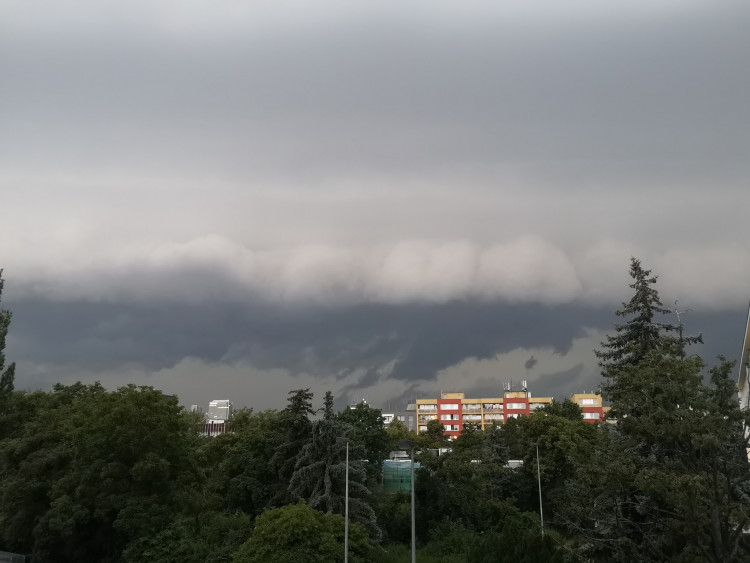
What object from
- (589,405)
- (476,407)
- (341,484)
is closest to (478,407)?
(476,407)

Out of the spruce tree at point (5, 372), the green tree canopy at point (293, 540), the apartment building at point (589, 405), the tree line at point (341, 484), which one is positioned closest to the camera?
the tree line at point (341, 484)

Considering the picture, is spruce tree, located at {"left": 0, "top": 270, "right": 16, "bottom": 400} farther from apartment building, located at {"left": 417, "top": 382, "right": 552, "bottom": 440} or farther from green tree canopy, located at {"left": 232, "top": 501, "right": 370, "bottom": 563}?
apartment building, located at {"left": 417, "top": 382, "right": 552, "bottom": 440}

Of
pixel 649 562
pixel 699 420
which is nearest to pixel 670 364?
pixel 699 420

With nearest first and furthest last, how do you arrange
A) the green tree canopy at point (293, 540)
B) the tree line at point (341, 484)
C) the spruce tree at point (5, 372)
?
the tree line at point (341, 484) < the green tree canopy at point (293, 540) < the spruce tree at point (5, 372)

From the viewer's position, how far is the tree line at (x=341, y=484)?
20.8 m

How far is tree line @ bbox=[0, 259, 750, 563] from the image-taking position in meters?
20.8

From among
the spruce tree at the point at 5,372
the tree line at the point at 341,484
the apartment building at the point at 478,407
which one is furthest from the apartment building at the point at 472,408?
the spruce tree at the point at 5,372

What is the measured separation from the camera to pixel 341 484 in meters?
41.2

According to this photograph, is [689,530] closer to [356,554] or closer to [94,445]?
[356,554]

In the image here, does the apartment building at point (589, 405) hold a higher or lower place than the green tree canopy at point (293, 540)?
higher

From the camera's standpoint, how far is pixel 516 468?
220 ft

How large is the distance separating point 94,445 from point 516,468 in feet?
147

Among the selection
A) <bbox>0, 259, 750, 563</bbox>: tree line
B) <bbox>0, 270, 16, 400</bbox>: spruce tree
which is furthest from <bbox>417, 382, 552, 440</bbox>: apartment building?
<bbox>0, 270, 16, 400</bbox>: spruce tree

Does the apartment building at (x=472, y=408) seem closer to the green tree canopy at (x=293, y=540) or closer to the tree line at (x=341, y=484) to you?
the tree line at (x=341, y=484)
